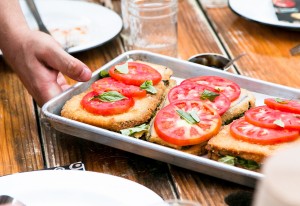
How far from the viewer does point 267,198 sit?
0.50m

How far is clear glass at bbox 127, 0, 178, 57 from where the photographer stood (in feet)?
6.70

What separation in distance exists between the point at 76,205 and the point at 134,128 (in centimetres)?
30

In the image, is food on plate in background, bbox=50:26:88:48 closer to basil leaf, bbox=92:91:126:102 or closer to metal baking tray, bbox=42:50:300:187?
metal baking tray, bbox=42:50:300:187

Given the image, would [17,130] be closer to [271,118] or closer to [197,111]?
[197,111]

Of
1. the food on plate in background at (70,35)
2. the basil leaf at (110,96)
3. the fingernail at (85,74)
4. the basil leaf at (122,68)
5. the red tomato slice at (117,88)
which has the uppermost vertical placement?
the fingernail at (85,74)

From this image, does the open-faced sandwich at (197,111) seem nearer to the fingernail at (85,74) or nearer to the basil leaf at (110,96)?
the basil leaf at (110,96)

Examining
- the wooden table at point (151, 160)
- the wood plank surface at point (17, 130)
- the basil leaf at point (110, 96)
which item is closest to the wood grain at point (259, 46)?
the wooden table at point (151, 160)

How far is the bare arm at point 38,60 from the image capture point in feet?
5.14

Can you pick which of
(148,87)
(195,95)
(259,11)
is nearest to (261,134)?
(195,95)

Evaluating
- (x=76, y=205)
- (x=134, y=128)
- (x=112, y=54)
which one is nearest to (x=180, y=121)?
(x=134, y=128)

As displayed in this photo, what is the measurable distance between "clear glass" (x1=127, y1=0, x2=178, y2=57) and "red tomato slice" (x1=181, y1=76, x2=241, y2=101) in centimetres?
46

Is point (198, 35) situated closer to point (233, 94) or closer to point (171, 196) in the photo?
point (233, 94)

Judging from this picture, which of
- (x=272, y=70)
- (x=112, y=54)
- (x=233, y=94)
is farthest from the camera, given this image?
(x=112, y=54)

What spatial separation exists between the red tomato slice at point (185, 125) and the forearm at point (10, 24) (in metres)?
0.58
